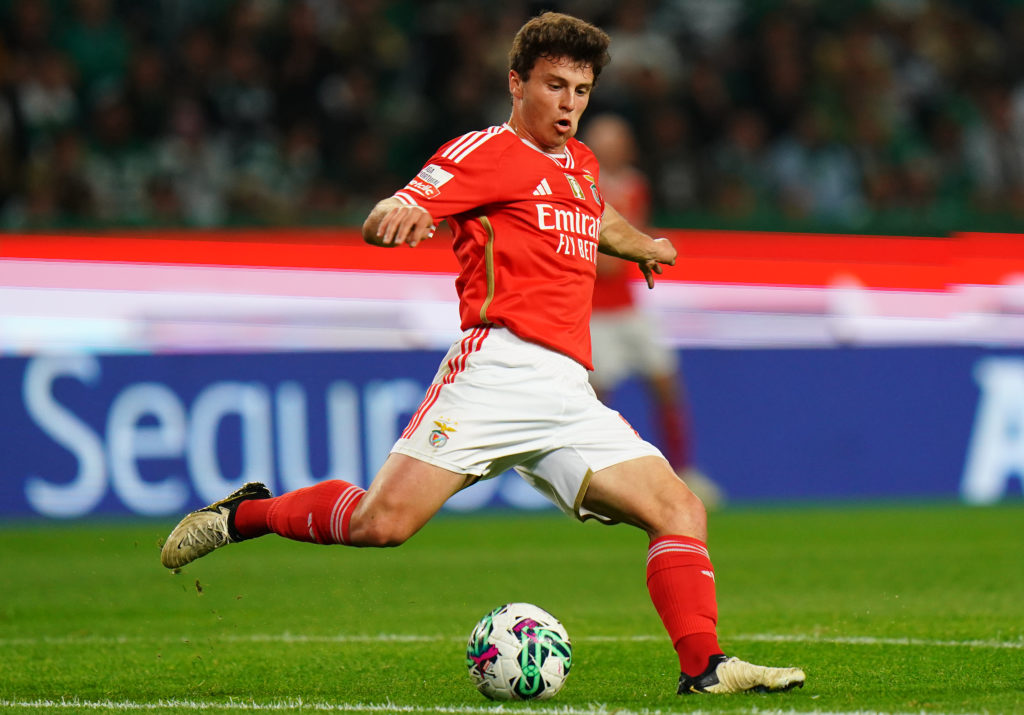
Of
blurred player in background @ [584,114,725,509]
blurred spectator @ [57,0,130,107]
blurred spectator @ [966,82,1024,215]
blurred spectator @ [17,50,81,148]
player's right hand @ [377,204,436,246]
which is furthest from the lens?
blurred spectator @ [966,82,1024,215]

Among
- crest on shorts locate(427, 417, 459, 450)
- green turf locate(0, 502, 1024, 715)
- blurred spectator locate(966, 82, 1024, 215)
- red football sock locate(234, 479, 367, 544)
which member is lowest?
green turf locate(0, 502, 1024, 715)

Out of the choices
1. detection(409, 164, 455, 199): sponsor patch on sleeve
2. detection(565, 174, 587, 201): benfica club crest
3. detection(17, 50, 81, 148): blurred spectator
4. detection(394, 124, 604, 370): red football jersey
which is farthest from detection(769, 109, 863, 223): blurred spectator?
detection(409, 164, 455, 199): sponsor patch on sleeve

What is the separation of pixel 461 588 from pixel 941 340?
207 inches

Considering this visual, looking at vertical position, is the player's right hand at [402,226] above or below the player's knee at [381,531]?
above

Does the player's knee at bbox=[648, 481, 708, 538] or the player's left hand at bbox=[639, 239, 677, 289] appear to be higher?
the player's left hand at bbox=[639, 239, 677, 289]

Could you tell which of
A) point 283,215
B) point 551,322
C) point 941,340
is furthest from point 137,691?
point 941,340

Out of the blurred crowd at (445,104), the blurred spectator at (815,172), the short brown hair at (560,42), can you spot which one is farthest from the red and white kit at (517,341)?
the blurred spectator at (815,172)

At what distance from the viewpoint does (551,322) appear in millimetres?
4914

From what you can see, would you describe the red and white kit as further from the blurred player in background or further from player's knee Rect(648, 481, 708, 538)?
the blurred player in background

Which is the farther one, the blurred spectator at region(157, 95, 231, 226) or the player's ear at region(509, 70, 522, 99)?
the blurred spectator at region(157, 95, 231, 226)

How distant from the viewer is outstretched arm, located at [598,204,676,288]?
17.6 feet

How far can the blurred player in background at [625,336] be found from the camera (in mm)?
11062

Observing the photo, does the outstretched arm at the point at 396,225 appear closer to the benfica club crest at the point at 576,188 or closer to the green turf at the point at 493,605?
the benfica club crest at the point at 576,188

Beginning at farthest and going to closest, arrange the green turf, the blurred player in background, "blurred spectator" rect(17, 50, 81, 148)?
"blurred spectator" rect(17, 50, 81, 148), the blurred player in background, the green turf
